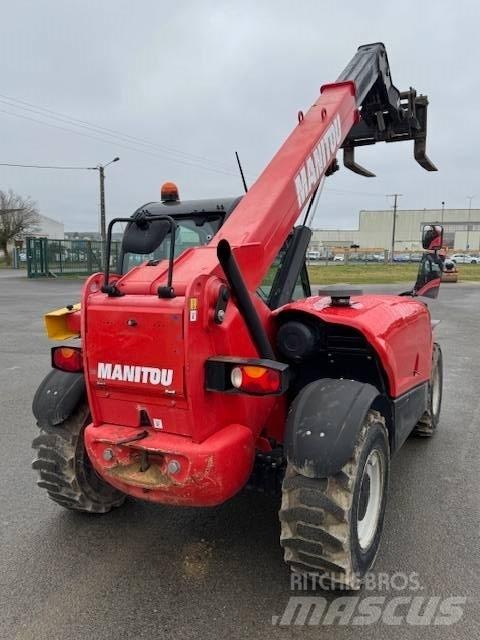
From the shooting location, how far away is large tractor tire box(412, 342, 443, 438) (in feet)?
15.9

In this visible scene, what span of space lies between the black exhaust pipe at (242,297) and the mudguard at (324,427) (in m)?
0.32

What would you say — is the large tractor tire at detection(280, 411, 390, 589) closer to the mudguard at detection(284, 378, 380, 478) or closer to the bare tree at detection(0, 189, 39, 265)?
the mudguard at detection(284, 378, 380, 478)

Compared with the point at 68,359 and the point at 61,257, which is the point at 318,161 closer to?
the point at 68,359

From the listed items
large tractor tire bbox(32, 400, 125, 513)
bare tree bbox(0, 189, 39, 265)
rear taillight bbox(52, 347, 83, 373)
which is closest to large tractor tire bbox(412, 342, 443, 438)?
large tractor tire bbox(32, 400, 125, 513)

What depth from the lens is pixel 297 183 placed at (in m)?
3.17

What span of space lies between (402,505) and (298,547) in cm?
147

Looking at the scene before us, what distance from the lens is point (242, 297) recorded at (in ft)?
8.20

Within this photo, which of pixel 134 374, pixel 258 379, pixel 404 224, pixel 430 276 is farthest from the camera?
pixel 404 224

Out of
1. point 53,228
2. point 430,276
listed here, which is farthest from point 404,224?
point 430,276

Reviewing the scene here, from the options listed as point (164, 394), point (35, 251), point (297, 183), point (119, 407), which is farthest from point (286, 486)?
point (35, 251)

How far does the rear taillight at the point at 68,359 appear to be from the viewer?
119 inches

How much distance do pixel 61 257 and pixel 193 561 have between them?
30.7 metres

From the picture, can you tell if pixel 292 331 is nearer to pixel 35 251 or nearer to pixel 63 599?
pixel 63 599

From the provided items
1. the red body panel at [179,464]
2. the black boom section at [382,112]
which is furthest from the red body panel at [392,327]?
the black boom section at [382,112]
